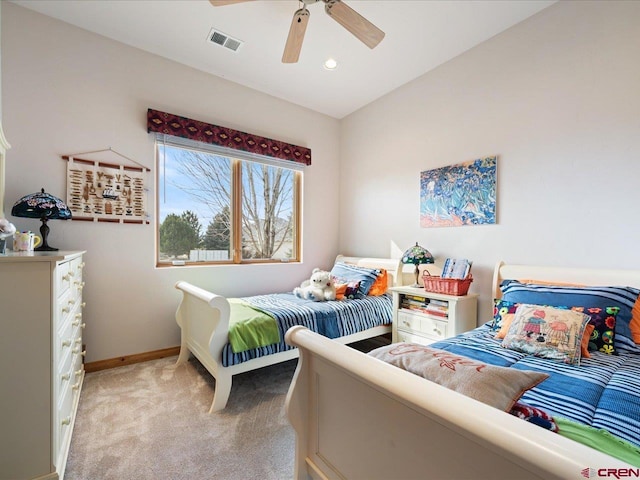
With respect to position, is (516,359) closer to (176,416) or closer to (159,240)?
(176,416)

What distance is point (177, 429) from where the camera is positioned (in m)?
1.75

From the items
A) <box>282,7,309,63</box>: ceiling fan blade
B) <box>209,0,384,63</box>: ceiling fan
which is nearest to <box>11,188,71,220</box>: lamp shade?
<box>209,0,384,63</box>: ceiling fan

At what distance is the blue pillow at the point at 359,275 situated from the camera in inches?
118

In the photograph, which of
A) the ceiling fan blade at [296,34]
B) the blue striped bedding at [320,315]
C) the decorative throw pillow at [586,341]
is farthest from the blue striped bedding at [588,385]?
the ceiling fan blade at [296,34]

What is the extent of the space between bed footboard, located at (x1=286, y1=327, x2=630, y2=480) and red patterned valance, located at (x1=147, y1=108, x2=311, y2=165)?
252cm

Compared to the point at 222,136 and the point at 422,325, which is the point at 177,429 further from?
the point at 222,136

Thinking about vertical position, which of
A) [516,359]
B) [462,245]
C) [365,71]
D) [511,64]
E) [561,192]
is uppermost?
[365,71]

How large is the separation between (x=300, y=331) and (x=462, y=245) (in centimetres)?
217

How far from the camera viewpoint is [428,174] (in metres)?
3.01

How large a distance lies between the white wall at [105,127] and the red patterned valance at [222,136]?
0.12 m

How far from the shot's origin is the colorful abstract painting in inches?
101

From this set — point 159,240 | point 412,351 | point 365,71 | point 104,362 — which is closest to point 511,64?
point 365,71
